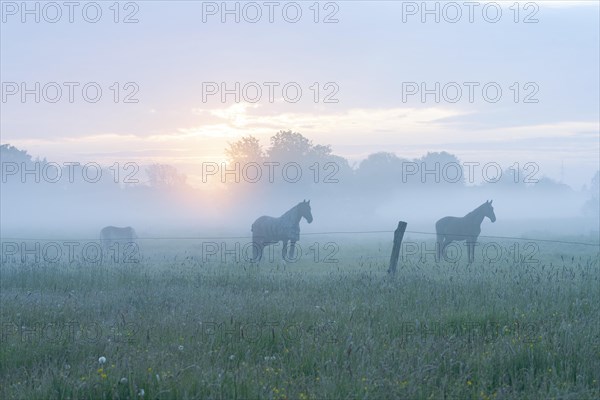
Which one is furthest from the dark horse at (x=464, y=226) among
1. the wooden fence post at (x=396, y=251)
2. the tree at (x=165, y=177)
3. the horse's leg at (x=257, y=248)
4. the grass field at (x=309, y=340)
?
Answer: the tree at (x=165, y=177)

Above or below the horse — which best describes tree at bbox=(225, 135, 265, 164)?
above

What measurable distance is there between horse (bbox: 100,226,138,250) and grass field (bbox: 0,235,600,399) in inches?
688

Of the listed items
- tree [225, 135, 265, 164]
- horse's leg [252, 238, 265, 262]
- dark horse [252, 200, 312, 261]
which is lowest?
horse's leg [252, 238, 265, 262]

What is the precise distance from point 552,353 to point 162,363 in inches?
175

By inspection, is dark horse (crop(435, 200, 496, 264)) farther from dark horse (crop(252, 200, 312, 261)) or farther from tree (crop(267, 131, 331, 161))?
tree (crop(267, 131, 331, 161))

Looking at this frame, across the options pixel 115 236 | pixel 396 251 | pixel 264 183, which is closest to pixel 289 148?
pixel 264 183

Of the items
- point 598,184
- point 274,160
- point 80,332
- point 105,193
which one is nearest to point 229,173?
point 274,160

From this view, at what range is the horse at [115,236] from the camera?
28875mm

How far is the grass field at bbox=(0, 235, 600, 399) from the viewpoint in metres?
5.85

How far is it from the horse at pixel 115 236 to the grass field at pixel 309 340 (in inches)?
688

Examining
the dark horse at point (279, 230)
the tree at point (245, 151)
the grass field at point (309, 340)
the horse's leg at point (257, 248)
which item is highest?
the tree at point (245, 151)

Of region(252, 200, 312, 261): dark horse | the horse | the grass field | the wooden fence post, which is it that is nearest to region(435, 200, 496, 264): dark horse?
region(252, 200, 312, 261): dark horse

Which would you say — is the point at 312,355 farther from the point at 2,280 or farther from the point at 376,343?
the point at 2,280

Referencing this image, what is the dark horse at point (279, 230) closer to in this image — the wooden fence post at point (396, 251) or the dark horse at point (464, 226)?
the dark horse at point (464, 226)
